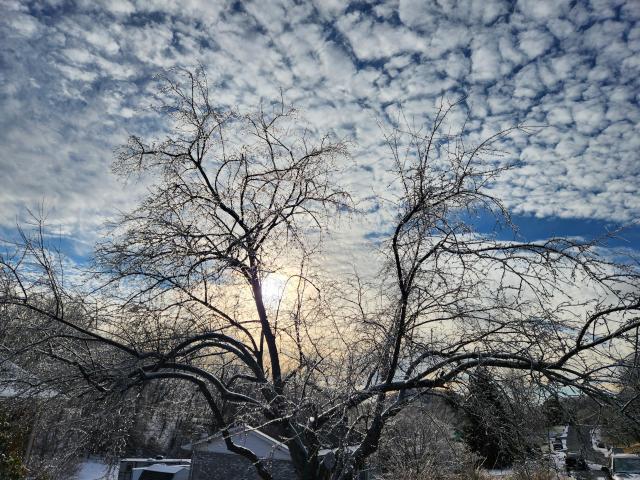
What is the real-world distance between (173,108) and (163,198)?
4.69ft

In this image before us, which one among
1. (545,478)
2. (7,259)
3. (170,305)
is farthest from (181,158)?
(545,478)

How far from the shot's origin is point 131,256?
19.6 feet

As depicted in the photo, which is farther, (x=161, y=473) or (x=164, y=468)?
(x=164, y=468)

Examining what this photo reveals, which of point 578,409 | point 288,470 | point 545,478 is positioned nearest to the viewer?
point 578,409

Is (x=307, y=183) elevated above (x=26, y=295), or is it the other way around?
(x=307, y=183)

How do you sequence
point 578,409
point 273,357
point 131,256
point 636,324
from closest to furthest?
point 636,324
point 578,409
point 131,256
point 273,357

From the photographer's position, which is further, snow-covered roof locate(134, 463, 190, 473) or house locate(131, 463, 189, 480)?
snow-covered roof locate(134, 463, 190, 473)

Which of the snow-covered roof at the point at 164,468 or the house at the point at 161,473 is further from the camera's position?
the snow-covered roof at the point at 164,468

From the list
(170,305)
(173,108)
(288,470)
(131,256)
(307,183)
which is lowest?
(288,470)

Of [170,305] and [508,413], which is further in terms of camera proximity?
[170,305]

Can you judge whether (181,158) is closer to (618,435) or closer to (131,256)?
(131,256)

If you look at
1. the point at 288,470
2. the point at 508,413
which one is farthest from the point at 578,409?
the point at 288,470

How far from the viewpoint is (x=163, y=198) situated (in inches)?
258

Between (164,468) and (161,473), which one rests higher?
(164,468)
